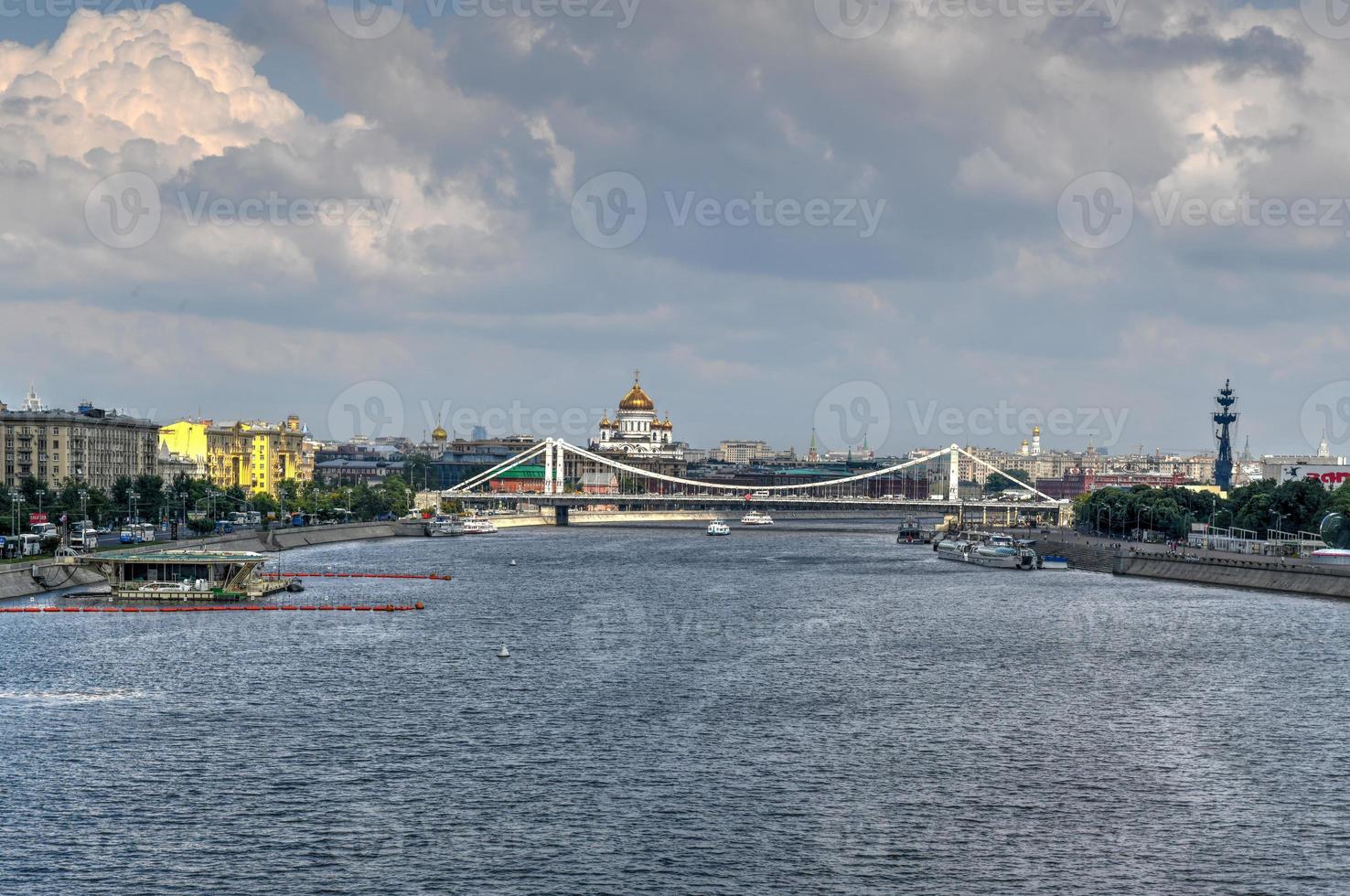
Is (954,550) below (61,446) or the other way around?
below

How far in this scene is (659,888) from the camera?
25.5 meters

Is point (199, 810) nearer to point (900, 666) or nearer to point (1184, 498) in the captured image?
point (900, 666)

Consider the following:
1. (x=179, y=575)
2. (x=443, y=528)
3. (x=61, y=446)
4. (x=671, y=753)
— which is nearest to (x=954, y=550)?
(x=443, y=528)

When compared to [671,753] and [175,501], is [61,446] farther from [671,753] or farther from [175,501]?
[671,753]

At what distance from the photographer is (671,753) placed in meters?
33.9

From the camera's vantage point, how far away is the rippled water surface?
87.3 ft

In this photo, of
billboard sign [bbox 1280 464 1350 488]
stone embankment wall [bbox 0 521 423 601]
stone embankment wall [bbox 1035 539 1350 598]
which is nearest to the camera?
stone embankment wall [bbox 0 521 423 601]

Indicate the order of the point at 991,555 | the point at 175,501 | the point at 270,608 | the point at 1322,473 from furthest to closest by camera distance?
the point at 1322,473 < the point at 175,501 < the point at 991,555 < the point at 270,608

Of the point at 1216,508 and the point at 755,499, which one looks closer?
the point at 1216,508

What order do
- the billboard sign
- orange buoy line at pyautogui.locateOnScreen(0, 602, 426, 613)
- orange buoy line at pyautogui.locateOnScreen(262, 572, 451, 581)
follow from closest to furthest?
orange buoy line at pyautogui.locateOnScreen(0, 602, 426, 613) → orange buoy line at pyautogui.locateOnScreen(262, 572, 451, 581) → the billboard sign

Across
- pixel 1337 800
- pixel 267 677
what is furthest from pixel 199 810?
pixel 1337 800

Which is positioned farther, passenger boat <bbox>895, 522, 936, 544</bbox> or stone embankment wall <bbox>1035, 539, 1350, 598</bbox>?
passenger boat <bbox>895, 522, 936, 544</bbox>

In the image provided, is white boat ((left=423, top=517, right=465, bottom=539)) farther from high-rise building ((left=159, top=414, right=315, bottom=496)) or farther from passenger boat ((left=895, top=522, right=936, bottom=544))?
passenger boat ((left=895, top=522, right=936, bottom=544))

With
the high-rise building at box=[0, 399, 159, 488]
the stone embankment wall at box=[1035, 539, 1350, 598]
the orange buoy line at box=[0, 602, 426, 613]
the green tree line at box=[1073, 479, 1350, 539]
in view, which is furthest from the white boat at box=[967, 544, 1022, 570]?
the high-rise building at box=[0, 399, 159, 488]
